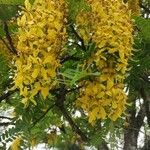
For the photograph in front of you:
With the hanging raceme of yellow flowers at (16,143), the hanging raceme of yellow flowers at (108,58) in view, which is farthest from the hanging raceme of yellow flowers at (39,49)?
the hanging raceme of yellow flowers at (16,143)

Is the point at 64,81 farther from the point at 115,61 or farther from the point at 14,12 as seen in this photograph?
the point at 14,12

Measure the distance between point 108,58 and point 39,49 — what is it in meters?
0.29

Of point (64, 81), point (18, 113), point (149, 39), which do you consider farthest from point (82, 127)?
point (64, 81)

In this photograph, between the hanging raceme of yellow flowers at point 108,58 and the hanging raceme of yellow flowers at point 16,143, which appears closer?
the hanging raceme of yellow flowers at point 108,58

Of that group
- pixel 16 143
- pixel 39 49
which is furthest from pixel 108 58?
pixel 16 143

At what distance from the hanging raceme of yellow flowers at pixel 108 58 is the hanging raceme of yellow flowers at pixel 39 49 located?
16 cm

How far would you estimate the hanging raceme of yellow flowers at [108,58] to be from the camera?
2166 mm

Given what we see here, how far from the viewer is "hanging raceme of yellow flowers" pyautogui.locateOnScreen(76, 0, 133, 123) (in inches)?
85.3

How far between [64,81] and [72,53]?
34 cm

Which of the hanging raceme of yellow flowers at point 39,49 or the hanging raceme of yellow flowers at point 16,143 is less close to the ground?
the hanging raceme of yellow flowers at point 16,143

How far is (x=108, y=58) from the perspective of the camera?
2.19 metres

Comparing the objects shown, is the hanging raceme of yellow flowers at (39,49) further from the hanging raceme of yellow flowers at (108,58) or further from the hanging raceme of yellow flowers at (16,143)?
the hanging raceme of yellow flowers at (16,143)

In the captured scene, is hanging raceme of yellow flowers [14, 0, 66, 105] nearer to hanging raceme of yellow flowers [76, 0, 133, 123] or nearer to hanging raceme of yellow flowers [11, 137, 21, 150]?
hanging raceme of yellow flowers [76, 0, 133, 123]

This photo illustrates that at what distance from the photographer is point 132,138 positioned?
571 cm
